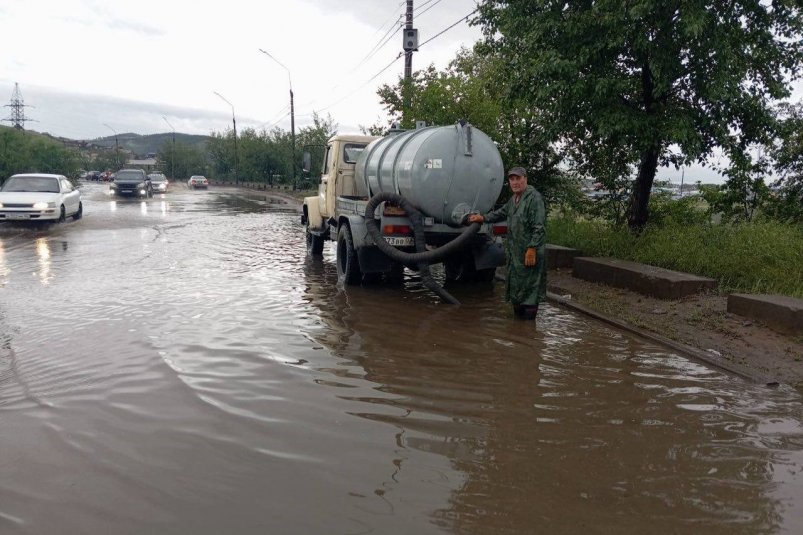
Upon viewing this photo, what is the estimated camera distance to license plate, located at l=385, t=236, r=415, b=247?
890 centimetres

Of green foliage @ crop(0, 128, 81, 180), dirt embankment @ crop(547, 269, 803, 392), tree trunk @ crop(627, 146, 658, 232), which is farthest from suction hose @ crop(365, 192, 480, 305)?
green foliage @ crop(0, 128, 81, 180)

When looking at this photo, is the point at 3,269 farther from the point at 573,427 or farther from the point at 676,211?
the point at 676,211

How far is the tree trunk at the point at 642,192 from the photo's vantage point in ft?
37.4

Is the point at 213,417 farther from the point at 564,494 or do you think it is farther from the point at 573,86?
the point at 573,86

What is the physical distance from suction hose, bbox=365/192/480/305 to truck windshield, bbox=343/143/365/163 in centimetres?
319

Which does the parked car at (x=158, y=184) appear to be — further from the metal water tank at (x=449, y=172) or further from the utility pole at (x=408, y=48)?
the metal water tank at (x=449, y=172)

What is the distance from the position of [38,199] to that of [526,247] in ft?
51.7

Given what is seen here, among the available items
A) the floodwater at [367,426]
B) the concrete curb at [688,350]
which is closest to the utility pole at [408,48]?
the concrete curb at [688,350]

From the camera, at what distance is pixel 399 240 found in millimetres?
8898

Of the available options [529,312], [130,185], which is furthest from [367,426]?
[130,185]

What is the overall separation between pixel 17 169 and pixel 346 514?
42635 mm

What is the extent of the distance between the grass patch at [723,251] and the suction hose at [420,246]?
3.37 m

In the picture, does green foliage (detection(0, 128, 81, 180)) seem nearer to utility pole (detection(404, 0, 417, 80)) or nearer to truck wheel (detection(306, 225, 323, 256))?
utility pole (detection(404, 0, 417, 80))

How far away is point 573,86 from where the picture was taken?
9.72 metres
